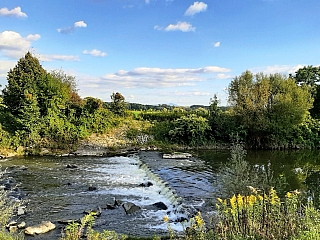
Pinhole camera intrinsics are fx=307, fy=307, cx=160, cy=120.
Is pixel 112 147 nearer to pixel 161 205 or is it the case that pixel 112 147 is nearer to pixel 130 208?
pixel 161 205

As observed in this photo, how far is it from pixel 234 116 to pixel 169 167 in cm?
1377

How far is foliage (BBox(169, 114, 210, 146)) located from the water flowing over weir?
770 centimetres

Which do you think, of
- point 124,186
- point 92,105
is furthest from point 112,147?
point 124,186

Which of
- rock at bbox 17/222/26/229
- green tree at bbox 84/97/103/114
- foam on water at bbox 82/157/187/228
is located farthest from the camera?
green tree at bbox 84/97/103/114

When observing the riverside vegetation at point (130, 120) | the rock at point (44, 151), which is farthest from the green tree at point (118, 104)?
the rock at point (44, 151)

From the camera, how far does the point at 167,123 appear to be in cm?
3316

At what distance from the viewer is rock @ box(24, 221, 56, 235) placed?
9.02m

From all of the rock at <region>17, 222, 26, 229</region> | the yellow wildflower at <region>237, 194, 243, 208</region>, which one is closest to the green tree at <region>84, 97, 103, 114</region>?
the rock at <region>17, 222, 26, 229</region>

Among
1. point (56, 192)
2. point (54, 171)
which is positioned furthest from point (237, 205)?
point (54, 171)

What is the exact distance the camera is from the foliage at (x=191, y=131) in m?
29.5

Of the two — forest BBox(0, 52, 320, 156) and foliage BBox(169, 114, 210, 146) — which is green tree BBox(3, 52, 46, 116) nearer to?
forest BBox(0, 52, 320, 156)

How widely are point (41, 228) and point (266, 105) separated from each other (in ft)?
82.8

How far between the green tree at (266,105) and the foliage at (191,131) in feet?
12.5

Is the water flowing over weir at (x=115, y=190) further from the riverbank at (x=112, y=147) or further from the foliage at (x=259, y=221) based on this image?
the foliage at (x=259, y=221)
